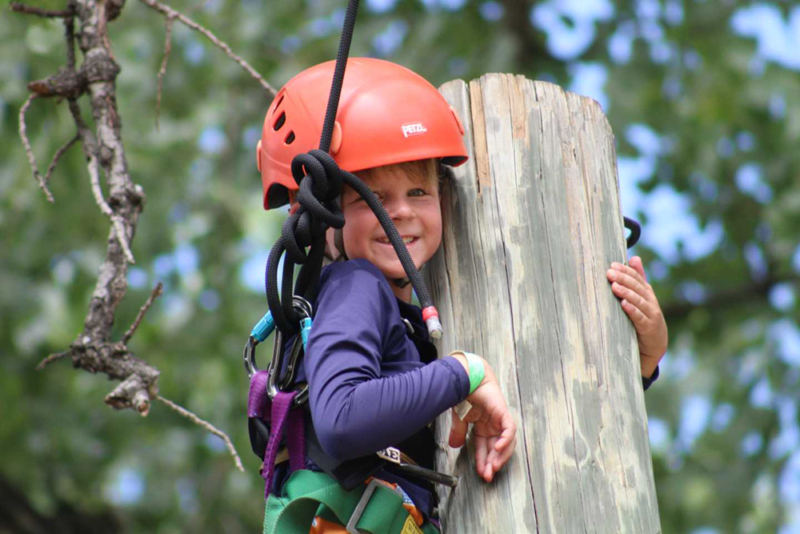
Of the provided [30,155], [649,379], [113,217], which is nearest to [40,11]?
[30,155]

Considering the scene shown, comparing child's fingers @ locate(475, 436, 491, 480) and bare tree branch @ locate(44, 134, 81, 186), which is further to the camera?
bare tree branch @ locate(44, 134, 81, 186)

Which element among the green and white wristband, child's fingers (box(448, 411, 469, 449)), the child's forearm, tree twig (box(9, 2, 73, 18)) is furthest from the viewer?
tree twig (box(9, 2, 73, 18))

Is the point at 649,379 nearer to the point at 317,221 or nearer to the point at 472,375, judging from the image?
the point at 472,375

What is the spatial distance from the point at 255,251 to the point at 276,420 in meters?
4.61

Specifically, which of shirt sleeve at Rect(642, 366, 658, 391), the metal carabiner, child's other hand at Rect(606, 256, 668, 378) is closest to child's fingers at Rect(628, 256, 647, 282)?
child's other hand at Rect(606, 256, 668, 378)

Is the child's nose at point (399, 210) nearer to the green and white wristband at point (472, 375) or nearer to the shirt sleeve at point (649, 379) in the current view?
the green and white wristband at point (472, 375)

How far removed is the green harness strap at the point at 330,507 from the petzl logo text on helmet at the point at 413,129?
27.4 inches

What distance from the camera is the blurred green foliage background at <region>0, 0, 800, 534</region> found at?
5598 mm

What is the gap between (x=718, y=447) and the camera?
5.91 metres

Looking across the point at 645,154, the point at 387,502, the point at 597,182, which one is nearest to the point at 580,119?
the point at 597,182

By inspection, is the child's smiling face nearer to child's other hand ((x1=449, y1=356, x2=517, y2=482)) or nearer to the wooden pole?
the wooden pole

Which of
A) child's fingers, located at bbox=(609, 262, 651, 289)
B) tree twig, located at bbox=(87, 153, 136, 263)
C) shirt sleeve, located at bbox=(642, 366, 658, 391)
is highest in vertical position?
tree twig, located at bbox=(87, 153, 136, 263)

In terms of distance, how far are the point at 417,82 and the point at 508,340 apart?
1.91ft

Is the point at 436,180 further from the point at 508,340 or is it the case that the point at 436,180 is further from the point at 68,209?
the point at 68,209
